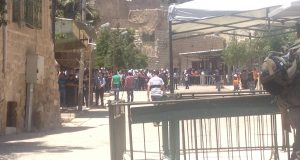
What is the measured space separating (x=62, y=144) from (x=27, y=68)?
3690 mm

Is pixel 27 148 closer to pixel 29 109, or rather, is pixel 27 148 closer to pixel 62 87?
pixel 29 109

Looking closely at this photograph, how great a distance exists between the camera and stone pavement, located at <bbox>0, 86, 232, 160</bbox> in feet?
34.1

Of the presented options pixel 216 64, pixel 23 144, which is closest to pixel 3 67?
pixel 23 144

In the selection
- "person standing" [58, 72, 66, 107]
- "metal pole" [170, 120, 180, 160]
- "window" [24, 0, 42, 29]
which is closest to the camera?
"metal pole" [170, 120, 180, 160]

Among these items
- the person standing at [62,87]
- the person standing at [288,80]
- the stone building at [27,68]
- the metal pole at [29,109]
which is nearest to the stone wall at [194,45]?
the person standing at [62,87]

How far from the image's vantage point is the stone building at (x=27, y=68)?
1387cm

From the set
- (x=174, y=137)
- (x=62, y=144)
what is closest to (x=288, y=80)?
(x=174, y=137)

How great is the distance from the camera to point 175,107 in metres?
6.63

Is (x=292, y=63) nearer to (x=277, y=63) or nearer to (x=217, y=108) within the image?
(x=277, y=63)

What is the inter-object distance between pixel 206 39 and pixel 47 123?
47.5 meters

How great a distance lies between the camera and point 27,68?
15.3 m

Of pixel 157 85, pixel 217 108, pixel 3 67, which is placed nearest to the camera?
pixel 217 108

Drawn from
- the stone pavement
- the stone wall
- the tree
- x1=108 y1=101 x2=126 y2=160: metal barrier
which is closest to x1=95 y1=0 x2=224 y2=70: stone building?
the stone wall

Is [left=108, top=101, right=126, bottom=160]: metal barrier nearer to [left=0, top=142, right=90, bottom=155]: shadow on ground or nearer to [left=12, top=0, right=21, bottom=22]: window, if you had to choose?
[left=0, top=142, right=90, bottom=155]: shadow on ground
